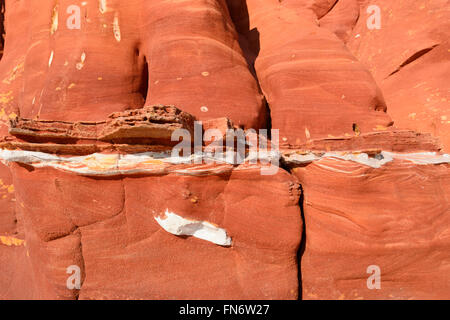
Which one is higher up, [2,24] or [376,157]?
[2,24]

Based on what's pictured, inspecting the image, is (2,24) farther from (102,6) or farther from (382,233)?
(382,233)

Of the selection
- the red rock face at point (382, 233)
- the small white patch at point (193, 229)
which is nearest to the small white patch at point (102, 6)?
the small white patch at point (193, 229)

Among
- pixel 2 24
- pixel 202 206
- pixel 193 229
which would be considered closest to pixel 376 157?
pixel 202 206

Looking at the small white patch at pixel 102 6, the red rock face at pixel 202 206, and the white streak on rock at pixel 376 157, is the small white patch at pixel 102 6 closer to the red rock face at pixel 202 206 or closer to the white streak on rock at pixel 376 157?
the red rock face at pixel 202 206

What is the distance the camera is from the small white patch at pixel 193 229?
245 centimetres

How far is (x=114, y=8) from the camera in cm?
364

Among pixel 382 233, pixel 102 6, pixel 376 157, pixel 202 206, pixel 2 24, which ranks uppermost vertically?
pixel 2 24

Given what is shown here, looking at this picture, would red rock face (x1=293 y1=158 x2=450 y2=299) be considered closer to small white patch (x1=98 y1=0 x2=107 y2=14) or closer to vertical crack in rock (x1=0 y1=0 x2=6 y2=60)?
small white patch (x1=98 y1=0 x2=107 y2=14)

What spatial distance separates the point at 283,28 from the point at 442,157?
3.71 m

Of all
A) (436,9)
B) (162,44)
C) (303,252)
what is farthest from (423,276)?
(436,9)

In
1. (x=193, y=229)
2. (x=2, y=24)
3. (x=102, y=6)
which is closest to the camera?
(x=193, y=229)

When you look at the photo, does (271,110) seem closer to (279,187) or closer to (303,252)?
(279,187)

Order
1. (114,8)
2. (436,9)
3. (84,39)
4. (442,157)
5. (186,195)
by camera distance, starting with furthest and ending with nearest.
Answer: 1. (436,9)
2. (114,8)
3. (84,39)
4. (442,157)
5. (186,195)

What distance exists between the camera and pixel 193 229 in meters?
2.50
